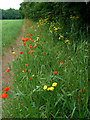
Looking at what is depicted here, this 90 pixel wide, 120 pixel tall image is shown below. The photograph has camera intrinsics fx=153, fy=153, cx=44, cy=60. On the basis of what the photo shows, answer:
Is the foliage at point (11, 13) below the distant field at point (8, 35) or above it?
above

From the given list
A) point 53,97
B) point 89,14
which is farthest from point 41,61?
point 89,14

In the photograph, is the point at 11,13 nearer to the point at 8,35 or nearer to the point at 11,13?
the point at 11,13

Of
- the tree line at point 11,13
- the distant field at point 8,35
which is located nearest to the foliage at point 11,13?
A: the tree line at point 11,13

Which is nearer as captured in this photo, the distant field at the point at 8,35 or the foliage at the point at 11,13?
the distant field at the point at 8,35

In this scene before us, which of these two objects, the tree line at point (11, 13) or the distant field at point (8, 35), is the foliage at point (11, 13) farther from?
the distant field at point (8, 35)

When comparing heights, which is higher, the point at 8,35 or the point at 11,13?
the point at 11,13

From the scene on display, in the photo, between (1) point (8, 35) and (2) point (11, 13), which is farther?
(2) point (11, 13)

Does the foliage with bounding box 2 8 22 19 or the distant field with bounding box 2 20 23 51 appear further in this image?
the foliage with bounding box 2 8 22 19

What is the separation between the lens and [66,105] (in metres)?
1.49

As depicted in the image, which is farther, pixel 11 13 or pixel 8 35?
pixel 11 13

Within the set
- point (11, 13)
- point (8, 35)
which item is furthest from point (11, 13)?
point (8, 35)

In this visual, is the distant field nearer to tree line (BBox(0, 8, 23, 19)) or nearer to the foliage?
tree line (BBox(0, 8, 23, 19))

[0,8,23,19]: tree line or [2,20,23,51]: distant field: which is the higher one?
[0,8,23,19]: tree line

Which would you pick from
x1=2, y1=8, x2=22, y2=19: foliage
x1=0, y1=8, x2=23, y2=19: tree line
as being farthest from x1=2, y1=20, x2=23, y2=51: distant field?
x1=2, y1=8, x2=22, y2=19: foliage
